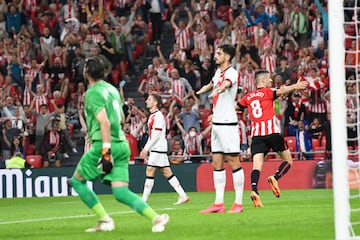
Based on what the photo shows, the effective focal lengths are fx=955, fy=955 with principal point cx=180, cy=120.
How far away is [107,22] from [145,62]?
1811 mm

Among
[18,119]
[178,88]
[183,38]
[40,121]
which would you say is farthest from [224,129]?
[183,38]

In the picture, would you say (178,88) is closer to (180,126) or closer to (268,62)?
(180,126)

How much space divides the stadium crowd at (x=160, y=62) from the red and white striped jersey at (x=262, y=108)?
26.9 feet

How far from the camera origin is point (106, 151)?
10992 millimetres

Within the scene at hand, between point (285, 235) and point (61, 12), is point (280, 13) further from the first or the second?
point (285, 235)

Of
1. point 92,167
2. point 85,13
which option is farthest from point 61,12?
point 92,167

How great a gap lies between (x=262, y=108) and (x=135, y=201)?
612cm

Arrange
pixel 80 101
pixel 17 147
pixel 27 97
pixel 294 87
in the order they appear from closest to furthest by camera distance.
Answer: pixel 294 87
pixel 17 147
pixel 80 101
pixel 27 97

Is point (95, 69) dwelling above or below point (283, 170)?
above

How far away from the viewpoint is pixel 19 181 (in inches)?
997

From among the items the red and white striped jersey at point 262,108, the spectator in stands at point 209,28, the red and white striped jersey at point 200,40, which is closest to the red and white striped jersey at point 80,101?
the red and white striped jersey at point 200,40

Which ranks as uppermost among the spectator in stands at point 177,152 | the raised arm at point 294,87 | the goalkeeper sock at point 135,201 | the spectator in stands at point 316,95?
the spectator in stands at point 316,95

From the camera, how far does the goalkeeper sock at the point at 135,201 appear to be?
36.3 ft

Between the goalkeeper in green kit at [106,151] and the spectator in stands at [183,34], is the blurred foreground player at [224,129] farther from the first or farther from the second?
the spectator in stands at [183,34]
